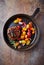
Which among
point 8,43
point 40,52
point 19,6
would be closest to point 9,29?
point 8,43

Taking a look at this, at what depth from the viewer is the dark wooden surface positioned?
162 cm

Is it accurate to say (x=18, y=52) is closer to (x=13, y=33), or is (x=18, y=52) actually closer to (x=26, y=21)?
(x=13, y=33)

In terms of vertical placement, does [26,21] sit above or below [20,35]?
above

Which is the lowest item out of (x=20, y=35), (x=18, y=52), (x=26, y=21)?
(x=18, y=52)

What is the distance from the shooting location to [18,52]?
5.39ft

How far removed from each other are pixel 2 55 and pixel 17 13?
421 mm

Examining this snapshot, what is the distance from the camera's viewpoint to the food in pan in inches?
64.1

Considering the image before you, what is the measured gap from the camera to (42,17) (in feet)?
5.46

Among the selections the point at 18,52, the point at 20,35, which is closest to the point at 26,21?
the point at 20,35

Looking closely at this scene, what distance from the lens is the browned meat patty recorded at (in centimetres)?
162

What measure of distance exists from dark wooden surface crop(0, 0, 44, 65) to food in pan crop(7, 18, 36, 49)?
71 mm

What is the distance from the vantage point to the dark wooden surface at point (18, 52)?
64.0 inches

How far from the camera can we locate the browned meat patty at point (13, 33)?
1624 millimetres

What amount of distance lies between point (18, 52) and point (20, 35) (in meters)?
0.16
